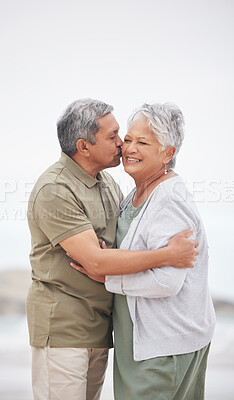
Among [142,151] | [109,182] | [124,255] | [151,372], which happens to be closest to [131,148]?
[142,151]

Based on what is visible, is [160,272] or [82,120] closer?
[160,272]

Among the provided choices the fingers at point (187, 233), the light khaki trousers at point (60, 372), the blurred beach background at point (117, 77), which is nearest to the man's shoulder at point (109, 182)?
the fingers at point (187, 233)

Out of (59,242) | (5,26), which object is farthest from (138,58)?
(59,242)

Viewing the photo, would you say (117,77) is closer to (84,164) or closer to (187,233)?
(84,164)

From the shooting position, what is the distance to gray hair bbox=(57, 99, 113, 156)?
1.93 meters

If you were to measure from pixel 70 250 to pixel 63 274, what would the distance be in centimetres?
13

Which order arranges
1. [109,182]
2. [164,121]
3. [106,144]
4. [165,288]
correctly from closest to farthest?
1. [165,288]
2. [164,121]
3. [106,144]
4. [109,182]

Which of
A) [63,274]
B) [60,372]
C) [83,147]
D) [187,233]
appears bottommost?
[60,372]

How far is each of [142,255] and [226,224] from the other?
8.59 feet

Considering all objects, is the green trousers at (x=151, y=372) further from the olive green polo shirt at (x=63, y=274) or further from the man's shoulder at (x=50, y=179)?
the man's shoulder at (x=50, y=179)

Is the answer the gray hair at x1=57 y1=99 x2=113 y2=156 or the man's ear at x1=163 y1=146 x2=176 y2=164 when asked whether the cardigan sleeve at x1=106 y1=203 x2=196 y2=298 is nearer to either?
the man's ear at x1=163 y1=146 x2=176 y2=164

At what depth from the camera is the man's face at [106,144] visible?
197 centimetres

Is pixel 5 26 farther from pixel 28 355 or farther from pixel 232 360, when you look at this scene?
pixel 232 360

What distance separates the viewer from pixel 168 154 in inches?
76.5
